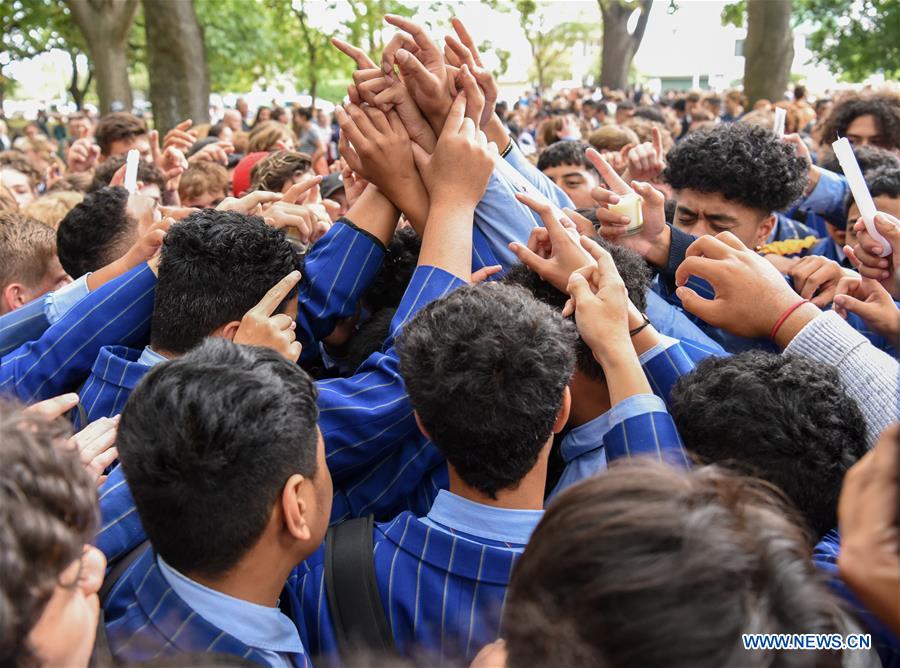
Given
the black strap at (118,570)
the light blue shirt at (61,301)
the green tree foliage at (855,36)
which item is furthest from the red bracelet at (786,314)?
the green tree foliage at (855,36)

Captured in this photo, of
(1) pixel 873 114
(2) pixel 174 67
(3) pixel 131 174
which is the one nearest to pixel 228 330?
(3) pixel 131 174

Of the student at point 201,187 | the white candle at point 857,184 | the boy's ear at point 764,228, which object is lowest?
the student at point 201,187

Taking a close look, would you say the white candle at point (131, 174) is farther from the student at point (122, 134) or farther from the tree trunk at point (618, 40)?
the tree trunk at point (618, 40)

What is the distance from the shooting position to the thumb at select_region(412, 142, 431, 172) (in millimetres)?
2236

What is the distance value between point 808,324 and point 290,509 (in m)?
1.27

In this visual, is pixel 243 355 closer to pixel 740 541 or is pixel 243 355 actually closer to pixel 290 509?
pixel 290 509

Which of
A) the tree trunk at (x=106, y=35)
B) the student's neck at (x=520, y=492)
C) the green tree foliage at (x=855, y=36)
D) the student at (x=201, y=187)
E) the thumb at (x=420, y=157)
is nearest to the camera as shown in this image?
the student's neck at (x=520, y=492)

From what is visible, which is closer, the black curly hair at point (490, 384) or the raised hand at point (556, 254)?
the black curly hair at point (490, 384)

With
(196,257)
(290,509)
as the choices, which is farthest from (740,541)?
(196,257)

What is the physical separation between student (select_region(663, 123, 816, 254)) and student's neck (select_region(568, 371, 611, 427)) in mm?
1260

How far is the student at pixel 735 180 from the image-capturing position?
9.59 feet

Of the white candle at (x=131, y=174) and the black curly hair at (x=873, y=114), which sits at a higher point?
the white candle at (x=131, y=174)

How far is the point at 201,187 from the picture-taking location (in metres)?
4.82

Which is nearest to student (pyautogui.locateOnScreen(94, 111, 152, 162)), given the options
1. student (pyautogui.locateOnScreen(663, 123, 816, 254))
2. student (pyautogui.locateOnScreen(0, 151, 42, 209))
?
student (pyautogui.locateOnScreen(0, 151, 42, 209))
